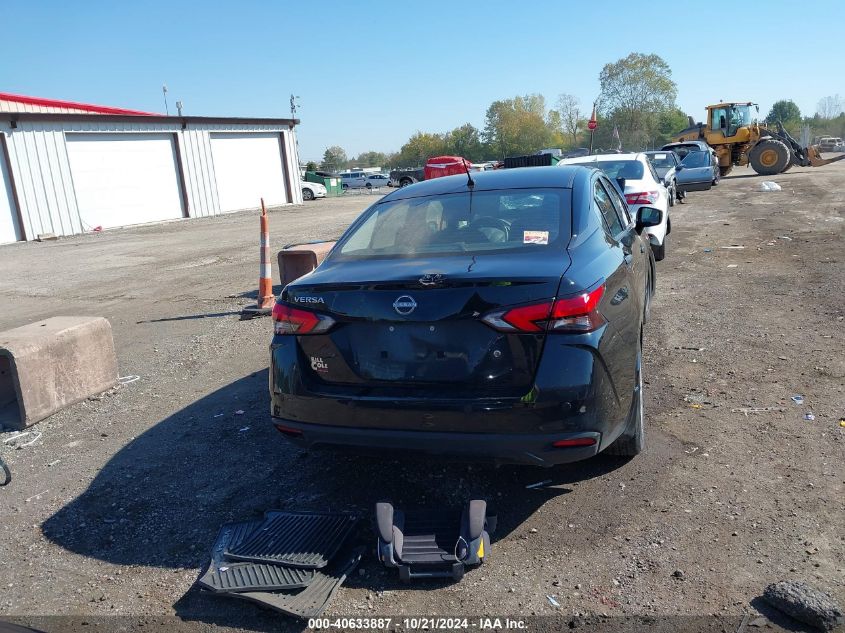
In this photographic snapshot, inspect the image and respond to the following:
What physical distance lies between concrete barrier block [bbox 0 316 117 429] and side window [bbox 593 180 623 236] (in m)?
4.11

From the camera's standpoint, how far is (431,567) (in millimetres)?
3055

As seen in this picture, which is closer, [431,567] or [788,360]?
[431,567]

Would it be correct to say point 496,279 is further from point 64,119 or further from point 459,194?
point 64,119

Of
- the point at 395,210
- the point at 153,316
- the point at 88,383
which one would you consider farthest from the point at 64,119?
the point at 395,210

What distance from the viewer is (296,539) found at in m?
3.28

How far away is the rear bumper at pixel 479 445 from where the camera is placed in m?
3.07

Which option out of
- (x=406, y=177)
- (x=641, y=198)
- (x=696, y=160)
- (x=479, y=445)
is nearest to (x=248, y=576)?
(x=479, y=445)

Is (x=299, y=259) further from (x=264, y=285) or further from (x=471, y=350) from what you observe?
(x=471, y=350)

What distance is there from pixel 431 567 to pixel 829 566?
1.70 m

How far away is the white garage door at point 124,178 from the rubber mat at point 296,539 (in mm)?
23774

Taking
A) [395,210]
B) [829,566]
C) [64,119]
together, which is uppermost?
[64,119]

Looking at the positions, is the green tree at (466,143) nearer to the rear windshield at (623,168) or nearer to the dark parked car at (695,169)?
the dark parked car at (695,169)

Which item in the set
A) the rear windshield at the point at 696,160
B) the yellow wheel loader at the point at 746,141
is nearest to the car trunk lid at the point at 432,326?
the rear windshield at the point at 696,160

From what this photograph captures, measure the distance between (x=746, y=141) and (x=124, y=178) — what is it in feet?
84.1
